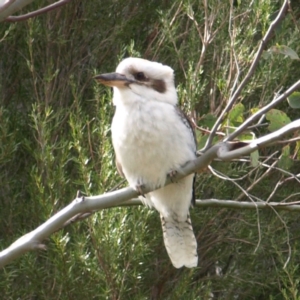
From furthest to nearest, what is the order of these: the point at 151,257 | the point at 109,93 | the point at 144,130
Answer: the point at 151,257, the point at 109,93, the point at 144,130

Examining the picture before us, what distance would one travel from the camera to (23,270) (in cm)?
322

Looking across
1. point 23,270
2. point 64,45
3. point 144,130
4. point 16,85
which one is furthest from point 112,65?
point 144,130

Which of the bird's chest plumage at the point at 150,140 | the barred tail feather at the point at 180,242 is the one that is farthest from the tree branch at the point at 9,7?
the barred tail feather at the point at 180,242

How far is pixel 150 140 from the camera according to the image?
2.43m

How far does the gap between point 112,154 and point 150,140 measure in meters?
0.72

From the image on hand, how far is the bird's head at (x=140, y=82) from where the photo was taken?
2430 millimetres

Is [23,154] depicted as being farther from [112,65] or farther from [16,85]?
[112,65]

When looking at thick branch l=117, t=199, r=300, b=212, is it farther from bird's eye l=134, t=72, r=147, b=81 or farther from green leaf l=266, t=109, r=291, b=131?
bird's eye l=134, t=72, r=147, b=81

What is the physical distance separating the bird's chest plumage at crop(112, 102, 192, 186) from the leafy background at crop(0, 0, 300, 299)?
1.22 ft

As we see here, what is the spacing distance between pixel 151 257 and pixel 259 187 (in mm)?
627

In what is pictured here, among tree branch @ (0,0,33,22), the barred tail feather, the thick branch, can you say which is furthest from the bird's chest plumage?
tree branch @ (0,0,33,22)

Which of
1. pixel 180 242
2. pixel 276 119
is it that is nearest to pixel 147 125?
pixel 276 119

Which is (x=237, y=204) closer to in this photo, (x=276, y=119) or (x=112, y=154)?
(x=276, y=119)

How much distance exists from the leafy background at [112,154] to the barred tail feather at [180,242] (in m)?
0.14
